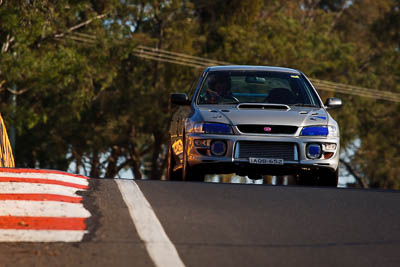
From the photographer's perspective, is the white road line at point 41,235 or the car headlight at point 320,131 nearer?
the white road line at point 41,235

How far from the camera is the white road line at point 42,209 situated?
7.21m

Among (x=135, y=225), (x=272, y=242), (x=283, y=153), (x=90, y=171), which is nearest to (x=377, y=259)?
(x=272, y=242)

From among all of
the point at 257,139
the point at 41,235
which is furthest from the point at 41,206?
the point at 257,139

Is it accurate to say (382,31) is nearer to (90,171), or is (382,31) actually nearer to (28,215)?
(90,171)

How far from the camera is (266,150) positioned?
10844 mm

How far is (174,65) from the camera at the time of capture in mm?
40844

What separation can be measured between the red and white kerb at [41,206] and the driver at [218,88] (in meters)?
2.69

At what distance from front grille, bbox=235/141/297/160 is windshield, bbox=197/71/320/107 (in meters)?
1.00

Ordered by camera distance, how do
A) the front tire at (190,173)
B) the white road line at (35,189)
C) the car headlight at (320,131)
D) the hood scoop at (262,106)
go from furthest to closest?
the hood scoop at (262,106), the front tire at (190,173), the car headlight at (320,131), the white road line at (35,189)

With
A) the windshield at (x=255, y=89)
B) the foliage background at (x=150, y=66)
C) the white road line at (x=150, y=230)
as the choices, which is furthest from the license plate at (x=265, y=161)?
the foliage background at (x=150, y=66)

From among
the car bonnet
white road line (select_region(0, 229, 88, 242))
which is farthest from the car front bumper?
white road line (select_region(0, 229, 88, 242))

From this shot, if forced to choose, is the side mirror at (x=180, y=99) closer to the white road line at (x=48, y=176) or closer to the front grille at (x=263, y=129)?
the front grille at (x=263, y=129)

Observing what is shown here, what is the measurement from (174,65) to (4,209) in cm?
3363

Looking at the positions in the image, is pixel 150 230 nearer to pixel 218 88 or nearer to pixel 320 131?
pixel 320 131
